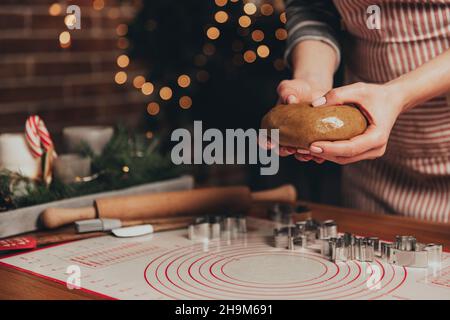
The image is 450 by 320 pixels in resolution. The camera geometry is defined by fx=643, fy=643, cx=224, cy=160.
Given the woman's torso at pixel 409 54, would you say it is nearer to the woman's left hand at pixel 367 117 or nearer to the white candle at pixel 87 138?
the woman's left hand at pixel 367 117

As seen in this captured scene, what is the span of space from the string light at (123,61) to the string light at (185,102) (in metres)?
0.29

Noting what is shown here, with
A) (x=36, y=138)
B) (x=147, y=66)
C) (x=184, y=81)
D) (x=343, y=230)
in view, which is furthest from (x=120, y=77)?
(x=343, y=230)

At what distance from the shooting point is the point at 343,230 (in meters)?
1.12

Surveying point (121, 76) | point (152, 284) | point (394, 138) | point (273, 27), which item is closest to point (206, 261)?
point (152, 284)

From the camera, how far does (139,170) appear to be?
4.30 ft

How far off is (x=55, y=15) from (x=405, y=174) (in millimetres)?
1531

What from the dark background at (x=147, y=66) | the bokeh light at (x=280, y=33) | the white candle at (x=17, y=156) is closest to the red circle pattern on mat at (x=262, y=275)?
the white candle at (x=17, y=156)

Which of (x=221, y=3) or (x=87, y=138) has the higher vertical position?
(x=221, y=3)

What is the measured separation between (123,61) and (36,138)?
1.53m

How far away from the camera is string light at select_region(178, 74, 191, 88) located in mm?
2539

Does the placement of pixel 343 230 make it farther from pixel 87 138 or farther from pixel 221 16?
pixel 221 16

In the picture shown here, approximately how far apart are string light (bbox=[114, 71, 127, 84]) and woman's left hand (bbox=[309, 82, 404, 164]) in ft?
6.04

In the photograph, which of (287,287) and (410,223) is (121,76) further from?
(287,287)

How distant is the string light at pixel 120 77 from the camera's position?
8.73ft
